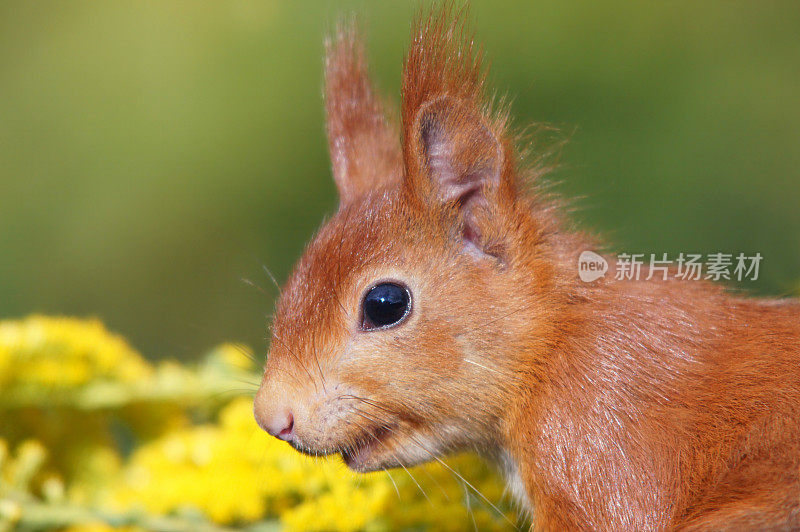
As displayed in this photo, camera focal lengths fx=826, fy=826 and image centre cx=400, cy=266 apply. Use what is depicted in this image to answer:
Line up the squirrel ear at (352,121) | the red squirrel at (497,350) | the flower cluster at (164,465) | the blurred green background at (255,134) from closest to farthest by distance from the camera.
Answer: the red squirrel at (497,350) → the flower cluster at (164,465) → the squirrel ear at (352,121) → the blurred green background at (255,134)

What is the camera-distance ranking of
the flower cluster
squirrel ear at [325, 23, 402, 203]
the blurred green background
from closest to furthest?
the flower cluster → squirrel ear at [325, 23, 402, 203] → the blurred green background

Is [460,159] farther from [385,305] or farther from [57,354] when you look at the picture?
[57,354]

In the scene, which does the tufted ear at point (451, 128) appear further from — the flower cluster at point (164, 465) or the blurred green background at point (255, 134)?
the blurred green background at point (255, 134)

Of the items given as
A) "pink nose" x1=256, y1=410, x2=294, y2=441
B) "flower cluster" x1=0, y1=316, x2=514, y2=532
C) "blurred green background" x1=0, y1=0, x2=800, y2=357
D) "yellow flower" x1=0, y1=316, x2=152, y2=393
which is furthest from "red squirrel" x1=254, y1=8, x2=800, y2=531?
"blurred green background" x1=0, y1=0, x2=800, y2=357

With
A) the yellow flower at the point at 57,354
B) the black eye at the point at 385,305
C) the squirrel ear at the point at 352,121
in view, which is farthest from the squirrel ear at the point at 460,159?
the yellow flower at the point at 57,354

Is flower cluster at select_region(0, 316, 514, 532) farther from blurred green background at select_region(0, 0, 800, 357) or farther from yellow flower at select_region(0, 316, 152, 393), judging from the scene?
blurred green background at select_region(0, 0, 800, 357)

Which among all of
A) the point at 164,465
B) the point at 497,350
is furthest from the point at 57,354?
the point at 497,350

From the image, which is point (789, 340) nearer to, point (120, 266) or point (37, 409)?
point (37, 409)
